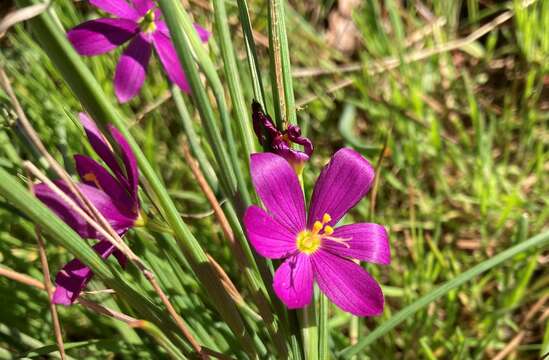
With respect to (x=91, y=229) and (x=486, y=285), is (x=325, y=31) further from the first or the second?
(x=91, y=229)

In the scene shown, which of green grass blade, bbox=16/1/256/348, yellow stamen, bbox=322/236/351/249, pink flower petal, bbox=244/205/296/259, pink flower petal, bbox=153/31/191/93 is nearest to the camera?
green grass blade, bbox=16/1/256/348

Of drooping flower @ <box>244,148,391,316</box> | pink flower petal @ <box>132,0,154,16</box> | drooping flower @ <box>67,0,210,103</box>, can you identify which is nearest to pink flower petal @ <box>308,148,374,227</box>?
drooping flower @ <box>244,148,391,316</box>

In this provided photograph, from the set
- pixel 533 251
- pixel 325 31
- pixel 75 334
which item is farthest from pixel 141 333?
pixel 325 31

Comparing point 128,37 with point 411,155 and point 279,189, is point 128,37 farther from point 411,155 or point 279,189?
point 411,155

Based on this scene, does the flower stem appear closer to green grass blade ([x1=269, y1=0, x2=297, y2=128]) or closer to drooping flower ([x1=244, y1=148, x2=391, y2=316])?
drooping flower ([x1=244, y1=148, x2=391, y2=316])

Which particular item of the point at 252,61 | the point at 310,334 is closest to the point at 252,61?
the point at 252,61

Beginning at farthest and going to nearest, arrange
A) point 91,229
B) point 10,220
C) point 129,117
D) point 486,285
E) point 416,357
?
point 129,117
point 486,285
point 416,357
point 10,220
point 91,229
